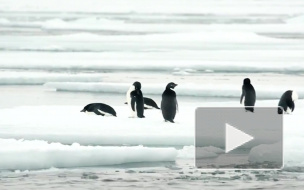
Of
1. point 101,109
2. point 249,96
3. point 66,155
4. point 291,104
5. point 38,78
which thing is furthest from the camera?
point 38,78

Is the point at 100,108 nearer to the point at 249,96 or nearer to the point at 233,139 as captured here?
the point at 249,96

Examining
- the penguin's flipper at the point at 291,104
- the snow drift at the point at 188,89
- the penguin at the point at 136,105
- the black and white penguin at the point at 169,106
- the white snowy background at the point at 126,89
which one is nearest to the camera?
the white snowy background at the point at 126,89

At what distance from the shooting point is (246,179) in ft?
21.3

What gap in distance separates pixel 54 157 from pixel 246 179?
1.53 m

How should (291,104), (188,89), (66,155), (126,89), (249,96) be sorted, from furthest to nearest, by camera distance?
1. (126,89)
2. (188,89)
3. (249,96)
4. (291,104)
5. (66,155)

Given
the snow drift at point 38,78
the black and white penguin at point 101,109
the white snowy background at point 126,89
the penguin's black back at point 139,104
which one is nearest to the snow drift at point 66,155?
the white snowy background at point 126,89

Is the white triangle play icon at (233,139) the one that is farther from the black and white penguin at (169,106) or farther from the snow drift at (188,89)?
the snow drift at (188,89)

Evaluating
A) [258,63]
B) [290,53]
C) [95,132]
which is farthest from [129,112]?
[290,53]

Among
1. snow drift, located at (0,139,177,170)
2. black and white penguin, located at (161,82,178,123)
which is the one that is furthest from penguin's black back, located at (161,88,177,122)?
snow drift, located at (0,139,177,170)

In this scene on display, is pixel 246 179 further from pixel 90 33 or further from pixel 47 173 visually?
pixel 90 33

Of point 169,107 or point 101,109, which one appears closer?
point 169,107

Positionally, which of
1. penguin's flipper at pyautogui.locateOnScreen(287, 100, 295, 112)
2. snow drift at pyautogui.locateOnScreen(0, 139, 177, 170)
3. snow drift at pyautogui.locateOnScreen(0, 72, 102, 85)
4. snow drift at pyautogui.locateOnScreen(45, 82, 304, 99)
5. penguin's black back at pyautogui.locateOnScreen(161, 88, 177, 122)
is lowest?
snow drift at pyautogui.locateOnScreen(0, 139, 177, 170)
